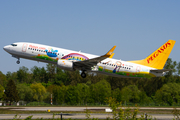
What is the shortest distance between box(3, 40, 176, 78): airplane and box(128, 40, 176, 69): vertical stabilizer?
3.28 ft

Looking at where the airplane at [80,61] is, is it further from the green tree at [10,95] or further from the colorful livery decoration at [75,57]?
the green tree at [10,95]

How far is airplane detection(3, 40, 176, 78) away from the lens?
4084cm

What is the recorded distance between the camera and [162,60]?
155 ft

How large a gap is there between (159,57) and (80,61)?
633 inches

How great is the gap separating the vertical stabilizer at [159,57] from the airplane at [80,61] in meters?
1.00

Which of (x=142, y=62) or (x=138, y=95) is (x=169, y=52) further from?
(x=138, y=95)

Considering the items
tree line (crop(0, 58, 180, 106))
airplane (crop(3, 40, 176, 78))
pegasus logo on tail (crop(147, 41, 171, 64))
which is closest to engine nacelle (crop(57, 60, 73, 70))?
airplane (crop(3, 40, 176, 78))

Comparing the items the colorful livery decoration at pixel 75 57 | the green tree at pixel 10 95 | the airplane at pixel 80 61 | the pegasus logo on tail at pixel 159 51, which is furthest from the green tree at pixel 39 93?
the pegasus logo on tail at pixel 159 51

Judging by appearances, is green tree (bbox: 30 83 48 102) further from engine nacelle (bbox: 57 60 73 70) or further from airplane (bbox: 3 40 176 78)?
engine nacelle (bbox: 57 60 73 70)

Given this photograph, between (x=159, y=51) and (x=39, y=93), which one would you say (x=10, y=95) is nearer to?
(x=39, y=93)

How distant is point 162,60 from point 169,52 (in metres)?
2.49

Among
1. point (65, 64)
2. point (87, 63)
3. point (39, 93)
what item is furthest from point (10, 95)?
point (87, 63)

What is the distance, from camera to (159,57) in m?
47.2

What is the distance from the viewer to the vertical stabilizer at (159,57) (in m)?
46.7
